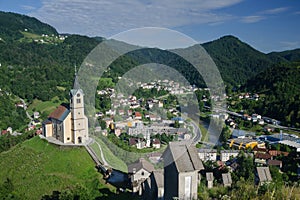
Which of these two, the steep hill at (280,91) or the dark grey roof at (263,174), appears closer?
the dark grey roof at (263,174)

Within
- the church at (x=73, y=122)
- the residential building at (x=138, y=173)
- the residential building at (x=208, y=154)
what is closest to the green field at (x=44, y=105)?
the church at (x=73, y=122)

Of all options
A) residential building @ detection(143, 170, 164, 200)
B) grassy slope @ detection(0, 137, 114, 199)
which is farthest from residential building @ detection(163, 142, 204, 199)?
grassy slope @ detection(0, 137, 114, 199)

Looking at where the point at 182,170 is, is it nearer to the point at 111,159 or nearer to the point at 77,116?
the point at 111,159

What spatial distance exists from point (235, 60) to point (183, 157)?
7712cm

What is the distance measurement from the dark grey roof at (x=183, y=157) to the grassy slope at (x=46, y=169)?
6.51 meters

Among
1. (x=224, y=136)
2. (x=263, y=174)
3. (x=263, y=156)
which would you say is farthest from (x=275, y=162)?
(x=224, y=136)

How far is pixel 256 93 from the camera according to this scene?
1816 inches

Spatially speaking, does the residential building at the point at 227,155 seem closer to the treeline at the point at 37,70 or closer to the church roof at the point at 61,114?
the church roof at the point at 61,114

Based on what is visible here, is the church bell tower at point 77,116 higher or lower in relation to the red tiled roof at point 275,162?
higher

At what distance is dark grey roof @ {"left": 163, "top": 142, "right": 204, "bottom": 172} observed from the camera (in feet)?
19.3

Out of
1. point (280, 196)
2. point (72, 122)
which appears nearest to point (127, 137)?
point (72, 122)

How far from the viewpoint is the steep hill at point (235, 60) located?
6882cm

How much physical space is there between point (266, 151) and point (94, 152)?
14.2m

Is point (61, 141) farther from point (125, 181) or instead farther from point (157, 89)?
point (157, 89)
